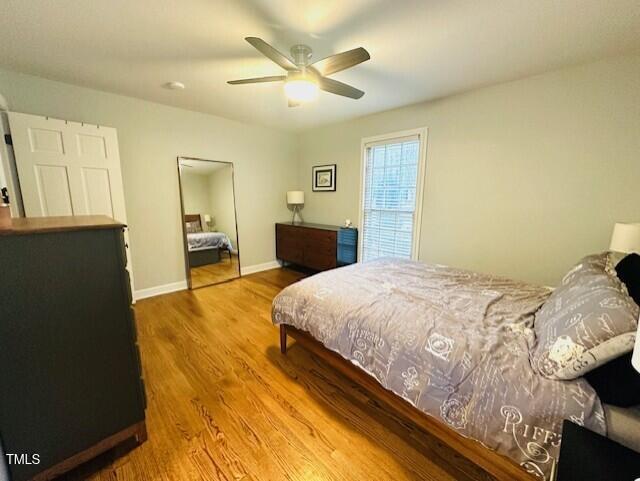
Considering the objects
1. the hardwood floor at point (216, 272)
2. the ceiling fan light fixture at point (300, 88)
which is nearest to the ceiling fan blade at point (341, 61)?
the ceiling fan light fixture at point (300, 88)

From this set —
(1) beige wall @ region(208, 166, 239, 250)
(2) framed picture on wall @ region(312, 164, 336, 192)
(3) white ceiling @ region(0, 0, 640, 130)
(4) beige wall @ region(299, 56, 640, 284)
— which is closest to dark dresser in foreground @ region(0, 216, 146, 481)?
(3) white ceiling @ region(0, 0, 640, 130)

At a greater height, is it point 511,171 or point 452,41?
point 452,41

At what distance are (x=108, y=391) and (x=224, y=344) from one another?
3.52 ft

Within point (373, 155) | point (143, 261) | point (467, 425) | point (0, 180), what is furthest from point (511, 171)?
point (0, 180)

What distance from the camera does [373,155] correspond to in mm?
3707

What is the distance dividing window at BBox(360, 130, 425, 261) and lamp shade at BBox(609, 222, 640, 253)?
172 cm

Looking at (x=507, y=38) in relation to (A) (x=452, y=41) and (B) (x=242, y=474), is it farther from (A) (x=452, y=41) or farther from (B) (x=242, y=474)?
(B) (x=242, y=474)

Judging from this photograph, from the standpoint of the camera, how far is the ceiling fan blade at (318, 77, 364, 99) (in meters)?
1.98

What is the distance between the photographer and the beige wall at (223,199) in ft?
12.6

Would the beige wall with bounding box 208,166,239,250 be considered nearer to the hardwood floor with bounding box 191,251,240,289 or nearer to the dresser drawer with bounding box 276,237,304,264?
the hardwood floor with bounding box 191,251,240,289

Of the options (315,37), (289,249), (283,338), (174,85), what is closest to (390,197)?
(289,249)

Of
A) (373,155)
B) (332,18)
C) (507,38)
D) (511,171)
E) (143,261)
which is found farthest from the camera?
(373,155)

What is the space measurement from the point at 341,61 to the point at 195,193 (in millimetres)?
2799

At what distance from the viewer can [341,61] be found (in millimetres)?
1732
